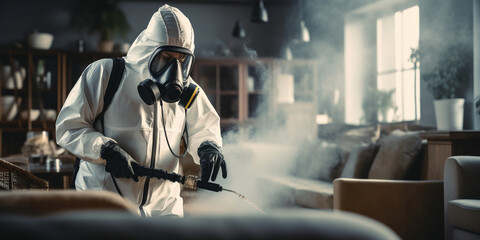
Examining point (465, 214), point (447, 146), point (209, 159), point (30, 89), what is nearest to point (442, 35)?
point (447, 146)

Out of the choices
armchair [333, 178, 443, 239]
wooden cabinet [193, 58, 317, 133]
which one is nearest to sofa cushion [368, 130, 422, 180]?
armchair [333, 178, 443, 239]

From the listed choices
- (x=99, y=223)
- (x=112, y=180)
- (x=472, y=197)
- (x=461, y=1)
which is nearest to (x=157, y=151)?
(x=112, y=180)

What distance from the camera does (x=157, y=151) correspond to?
1.69 m

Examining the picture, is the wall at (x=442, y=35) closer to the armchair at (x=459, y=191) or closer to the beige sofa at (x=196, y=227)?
the armchair at (x=459, y=191)

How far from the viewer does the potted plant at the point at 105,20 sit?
6230 mm

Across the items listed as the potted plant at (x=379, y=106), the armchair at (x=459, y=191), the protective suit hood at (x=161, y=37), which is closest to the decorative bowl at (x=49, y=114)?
the potted plant at (x=379, y=106)

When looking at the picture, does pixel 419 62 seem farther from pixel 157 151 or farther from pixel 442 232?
pixel 157 151

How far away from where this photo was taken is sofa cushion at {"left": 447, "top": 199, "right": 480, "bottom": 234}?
82.8 inches

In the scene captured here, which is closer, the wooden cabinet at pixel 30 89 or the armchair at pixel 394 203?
the armchair at pixel 394 203

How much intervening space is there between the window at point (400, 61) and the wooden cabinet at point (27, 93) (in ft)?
13.6

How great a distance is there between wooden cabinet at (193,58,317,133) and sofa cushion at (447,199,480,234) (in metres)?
4.28

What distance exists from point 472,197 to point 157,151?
1681mm

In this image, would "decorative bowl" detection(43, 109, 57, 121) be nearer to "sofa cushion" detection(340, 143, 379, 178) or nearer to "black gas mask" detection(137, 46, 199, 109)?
"sofa cushion" detection(340, 143, 379, 178)

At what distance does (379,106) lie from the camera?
5.10m
